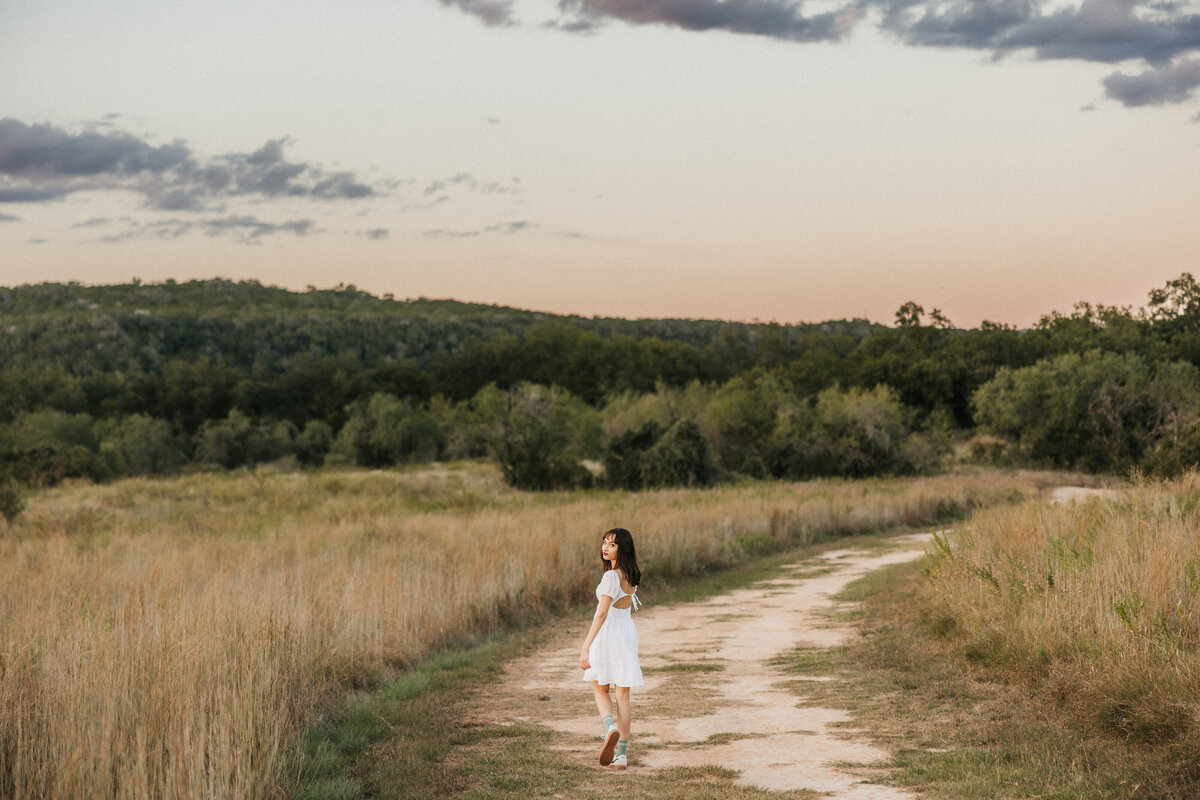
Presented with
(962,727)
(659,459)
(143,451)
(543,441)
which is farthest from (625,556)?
(143,451)

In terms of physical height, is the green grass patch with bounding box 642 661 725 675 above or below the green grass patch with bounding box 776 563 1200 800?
below

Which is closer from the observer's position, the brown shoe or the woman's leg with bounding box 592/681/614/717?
the brown shoe

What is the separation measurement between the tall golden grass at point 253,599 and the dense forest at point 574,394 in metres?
7.83

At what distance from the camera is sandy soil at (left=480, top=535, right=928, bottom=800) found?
21.1 feet

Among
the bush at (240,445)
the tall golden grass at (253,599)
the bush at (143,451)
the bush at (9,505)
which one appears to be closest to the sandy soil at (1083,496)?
the tall golden grass at (253,599)

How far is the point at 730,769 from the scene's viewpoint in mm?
6281

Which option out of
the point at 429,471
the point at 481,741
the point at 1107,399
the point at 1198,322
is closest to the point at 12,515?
the point at 481,741

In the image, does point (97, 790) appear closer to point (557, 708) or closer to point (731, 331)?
point (557, 708)

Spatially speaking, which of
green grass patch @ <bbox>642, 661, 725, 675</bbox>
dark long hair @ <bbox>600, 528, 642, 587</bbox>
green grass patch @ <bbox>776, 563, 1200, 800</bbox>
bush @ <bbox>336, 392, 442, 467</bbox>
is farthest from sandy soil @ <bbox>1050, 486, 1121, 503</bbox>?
bush @ <bbox>336, 392, 442, 467</bbox>

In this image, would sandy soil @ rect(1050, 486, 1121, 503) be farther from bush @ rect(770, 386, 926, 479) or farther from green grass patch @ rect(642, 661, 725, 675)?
bush @ rect(770, 386, 926, 479)

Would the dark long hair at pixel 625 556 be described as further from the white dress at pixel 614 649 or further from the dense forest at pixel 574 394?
Result: the dense forest at pixel 574 394

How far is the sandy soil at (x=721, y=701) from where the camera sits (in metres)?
6.44

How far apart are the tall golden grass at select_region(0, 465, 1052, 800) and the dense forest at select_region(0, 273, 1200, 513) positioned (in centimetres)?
783

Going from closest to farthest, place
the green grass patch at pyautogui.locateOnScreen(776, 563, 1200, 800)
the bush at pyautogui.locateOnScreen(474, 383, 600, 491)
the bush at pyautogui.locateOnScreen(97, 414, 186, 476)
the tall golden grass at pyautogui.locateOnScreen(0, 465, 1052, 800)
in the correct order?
the tall golden grass at pyautogui.locateOnScreen(0, 465, 1052, 800) < the green grass patch at pyautogui.locateOnScreen(776, 563, 1200, 800) < the bush at pyautogui.locateOnScreen(474, 383, 600, 491) < the bush at pyautogui.locateOnScreen(97, 414, 186, 476)
